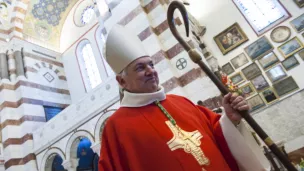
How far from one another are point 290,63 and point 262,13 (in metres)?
2.46

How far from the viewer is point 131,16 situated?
7.42 meters

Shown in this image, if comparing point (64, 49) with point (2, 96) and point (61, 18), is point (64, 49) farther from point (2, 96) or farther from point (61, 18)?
point (2, 96)

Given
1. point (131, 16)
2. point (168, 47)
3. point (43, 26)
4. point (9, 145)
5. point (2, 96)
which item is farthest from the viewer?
point (43, 26)

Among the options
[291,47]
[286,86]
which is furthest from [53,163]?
[291,47]

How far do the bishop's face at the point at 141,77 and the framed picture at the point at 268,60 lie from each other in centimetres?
846

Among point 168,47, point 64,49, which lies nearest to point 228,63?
point 168,47

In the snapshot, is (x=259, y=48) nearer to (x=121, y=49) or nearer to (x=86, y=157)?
(x=86, y=157)

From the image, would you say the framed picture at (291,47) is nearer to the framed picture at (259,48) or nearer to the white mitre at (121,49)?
the framed picture at (259,48)

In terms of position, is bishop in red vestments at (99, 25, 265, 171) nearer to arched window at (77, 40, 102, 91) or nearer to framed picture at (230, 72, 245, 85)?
framed picture at (230, 72, 245, 85)

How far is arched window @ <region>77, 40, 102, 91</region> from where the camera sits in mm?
11375

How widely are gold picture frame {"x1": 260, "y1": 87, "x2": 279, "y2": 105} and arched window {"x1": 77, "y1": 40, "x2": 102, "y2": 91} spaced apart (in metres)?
6.79

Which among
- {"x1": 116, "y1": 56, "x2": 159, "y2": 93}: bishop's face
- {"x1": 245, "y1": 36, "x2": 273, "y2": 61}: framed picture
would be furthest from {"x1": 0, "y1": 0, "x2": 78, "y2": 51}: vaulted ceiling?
{"x1": 116, "y1": 56, "x2": 159, "y2": 93}: bishop's face

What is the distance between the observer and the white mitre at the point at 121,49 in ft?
7.08

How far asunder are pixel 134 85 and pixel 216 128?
0.74 meters
